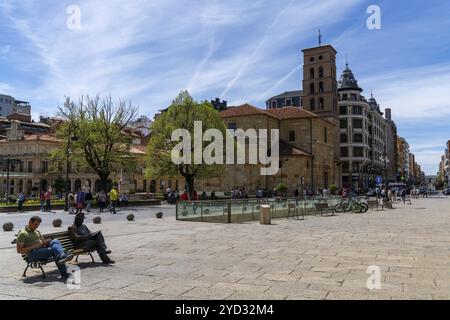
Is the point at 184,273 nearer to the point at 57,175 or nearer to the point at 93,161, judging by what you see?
the point at 93,161

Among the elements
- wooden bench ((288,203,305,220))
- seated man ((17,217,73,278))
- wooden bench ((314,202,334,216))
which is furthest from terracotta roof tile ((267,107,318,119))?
seated man ((17,217,73,278))

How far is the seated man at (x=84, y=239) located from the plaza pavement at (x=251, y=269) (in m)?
0.42

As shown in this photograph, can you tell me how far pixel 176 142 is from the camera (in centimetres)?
4538

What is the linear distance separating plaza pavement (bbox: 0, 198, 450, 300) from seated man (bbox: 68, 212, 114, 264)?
0.42 metres

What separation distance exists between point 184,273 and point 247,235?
7431mm

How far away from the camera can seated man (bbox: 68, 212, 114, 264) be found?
31.6 feet

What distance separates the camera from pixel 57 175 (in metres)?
74.4

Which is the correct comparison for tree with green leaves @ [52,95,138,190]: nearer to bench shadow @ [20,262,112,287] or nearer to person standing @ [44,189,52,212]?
person standing @ [44,189,52,212]

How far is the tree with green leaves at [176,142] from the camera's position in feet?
148

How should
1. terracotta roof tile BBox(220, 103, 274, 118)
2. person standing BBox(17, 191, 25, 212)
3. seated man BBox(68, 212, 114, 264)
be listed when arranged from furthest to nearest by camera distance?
terracotta roof tile BBox(220, 103, 274, 118), person standing BBox(17, 191, 25, 212), seated man BBox(68, 212, 114, 264)

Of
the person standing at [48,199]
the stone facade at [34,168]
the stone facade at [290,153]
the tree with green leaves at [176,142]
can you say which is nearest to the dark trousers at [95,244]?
the person standing at [48,199]

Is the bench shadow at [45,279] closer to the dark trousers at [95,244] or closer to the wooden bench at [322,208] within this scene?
the dark trousers at [95,244]

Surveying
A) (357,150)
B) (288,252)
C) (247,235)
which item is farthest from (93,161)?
(357,150)

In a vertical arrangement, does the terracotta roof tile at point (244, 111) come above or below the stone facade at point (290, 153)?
above
